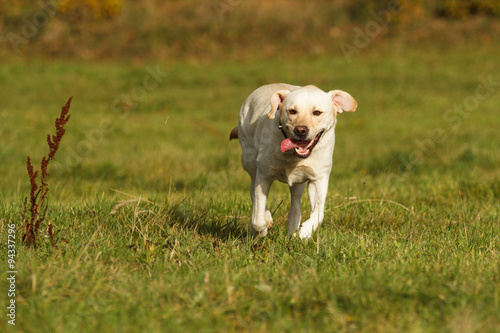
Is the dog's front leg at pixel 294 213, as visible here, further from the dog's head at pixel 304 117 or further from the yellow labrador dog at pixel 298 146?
the dog's head at pixel 304 117

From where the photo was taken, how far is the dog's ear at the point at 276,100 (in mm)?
4605

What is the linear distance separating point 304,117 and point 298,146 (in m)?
0.21

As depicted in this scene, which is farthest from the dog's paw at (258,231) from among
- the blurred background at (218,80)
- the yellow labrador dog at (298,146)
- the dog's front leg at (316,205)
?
the blurred background at (218,80)

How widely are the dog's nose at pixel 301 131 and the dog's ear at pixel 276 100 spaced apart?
0.93ft

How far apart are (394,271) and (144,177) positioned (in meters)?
4.91

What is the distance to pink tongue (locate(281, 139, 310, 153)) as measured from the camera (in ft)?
14.4

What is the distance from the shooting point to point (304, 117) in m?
4.45

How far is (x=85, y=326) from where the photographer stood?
3123mm

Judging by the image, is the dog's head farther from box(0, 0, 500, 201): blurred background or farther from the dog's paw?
box(0, 0, 500, 201): blurred background

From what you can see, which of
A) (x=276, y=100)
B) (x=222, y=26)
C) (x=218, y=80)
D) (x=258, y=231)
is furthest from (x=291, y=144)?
(x=222, y=26)

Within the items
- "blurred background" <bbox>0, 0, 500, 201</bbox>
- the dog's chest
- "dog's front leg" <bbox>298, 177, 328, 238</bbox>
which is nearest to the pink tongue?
the dog's chest

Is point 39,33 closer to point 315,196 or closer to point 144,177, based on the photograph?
point 144,177

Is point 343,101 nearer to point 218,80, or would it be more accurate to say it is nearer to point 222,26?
point 218,80

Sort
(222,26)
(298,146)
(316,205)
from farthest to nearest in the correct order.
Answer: (222,26) < (316,205) < (298,146)
